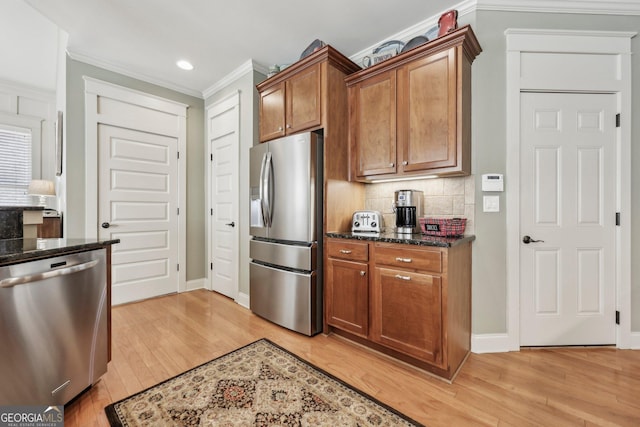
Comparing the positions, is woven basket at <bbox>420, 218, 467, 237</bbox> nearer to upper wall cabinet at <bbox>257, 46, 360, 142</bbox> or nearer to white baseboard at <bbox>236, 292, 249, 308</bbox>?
upper wall cabinet at <bbox>257, 46, 360, 142</bbox>

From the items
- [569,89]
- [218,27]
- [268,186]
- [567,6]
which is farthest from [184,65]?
[569,89]

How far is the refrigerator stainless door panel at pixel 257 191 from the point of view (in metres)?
2.75

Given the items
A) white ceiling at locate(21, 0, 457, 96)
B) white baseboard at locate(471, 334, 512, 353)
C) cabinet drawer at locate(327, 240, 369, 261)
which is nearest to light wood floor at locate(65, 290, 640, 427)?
white baseboard at locate(471, 334, 512, 353)

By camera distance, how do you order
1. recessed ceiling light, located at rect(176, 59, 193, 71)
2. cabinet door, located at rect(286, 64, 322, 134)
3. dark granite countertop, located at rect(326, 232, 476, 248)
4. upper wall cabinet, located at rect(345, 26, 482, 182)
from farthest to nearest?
recessed ceiling light, located at rect(176, 59, 193, 71)
cabinet door, located at rect(286, 64, 322, 134)
upper wall cabinet, located at rect(345, 26, 482, 182)
dark granite countertop, located at rect(326, 232, 476, 248)

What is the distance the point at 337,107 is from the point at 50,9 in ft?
8.64

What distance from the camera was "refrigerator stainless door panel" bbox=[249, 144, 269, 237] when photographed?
2.75m

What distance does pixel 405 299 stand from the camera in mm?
1935

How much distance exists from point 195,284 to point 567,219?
169 inches

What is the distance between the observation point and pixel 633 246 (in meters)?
2.17

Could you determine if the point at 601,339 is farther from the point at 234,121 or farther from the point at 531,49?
the point at 234,121

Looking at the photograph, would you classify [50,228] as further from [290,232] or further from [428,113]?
[428,113]

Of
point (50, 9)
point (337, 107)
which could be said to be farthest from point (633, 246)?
point (50, 9)

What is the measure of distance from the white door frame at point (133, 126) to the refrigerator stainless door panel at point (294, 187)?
5.90 feet

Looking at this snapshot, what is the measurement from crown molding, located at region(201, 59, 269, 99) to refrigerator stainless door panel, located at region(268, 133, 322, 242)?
3.93 feet
